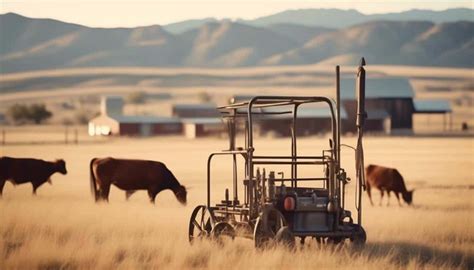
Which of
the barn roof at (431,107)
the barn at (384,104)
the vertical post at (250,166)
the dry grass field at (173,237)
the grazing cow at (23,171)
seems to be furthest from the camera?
the barn roof at (431,107)

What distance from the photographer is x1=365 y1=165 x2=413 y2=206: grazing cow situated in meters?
24.5

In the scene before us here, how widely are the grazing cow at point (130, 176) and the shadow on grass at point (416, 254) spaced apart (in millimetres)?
9871

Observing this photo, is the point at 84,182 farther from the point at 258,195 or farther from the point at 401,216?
the point at 258,195

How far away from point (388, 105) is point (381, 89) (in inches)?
134

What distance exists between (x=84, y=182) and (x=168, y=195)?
18.8 ft

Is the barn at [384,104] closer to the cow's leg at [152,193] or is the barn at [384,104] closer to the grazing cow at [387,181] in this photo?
the grazing cow at [387,181]

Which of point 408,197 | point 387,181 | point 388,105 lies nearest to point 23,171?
point 387,181

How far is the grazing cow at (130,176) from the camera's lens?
24500 mm

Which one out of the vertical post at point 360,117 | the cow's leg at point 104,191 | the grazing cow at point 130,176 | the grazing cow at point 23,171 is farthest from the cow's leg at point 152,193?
the vertical post at point 360,117

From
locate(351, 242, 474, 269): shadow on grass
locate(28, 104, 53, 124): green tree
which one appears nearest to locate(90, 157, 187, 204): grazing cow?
locate(351, 242, 474, 269): shadow on grass

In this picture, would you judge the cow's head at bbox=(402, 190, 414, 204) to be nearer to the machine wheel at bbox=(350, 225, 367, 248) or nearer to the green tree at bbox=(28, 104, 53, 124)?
the machine wheel at bbox=(350, 225, 367, 248)

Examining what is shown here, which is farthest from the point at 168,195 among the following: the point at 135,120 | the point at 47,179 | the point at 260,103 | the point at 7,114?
the point at 7,114

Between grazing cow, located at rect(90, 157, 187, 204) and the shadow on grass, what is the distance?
32.4 ft

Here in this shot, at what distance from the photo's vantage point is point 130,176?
24.7 metres
